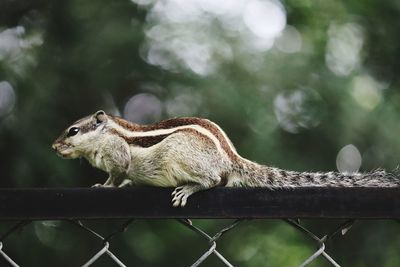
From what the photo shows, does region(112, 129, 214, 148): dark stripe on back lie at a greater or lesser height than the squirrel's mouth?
greater

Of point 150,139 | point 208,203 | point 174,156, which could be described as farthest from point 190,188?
point 208,203

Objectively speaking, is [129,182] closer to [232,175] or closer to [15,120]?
[232,175]

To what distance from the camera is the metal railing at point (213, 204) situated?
1.13 m

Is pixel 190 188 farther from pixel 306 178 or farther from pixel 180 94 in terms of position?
pixel 180 94

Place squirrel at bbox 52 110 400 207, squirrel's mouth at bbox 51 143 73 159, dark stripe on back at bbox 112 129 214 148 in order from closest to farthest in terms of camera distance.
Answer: squirrel at bbox 52 110 400 207 → dark stripe on back at bbox 112 129 214 148 → squirrel's mouth at bbox 51 143 73 159

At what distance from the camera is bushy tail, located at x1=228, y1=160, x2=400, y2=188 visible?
132 centimetres

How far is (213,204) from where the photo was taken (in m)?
1.18

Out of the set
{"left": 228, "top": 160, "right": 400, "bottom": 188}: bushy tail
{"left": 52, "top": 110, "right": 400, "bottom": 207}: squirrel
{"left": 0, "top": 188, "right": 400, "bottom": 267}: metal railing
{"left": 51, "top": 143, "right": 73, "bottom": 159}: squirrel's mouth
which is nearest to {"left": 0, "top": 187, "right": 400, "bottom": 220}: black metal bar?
{"left": 0, "top": 188, "right": 400, "bottom": 267}: metal railing

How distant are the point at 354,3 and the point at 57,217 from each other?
2.49 meters

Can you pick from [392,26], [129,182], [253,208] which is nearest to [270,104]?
[392,26]

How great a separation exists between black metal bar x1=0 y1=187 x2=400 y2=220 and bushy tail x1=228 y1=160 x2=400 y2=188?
16cm

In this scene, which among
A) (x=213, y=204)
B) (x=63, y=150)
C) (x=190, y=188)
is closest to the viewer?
(x=213, y=204)

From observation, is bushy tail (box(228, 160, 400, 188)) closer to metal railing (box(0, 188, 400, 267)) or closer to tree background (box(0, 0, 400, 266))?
metal railing (box(0, 188, 400, 267))

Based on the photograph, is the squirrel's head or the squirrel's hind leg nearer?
the squirrel's hind leg
